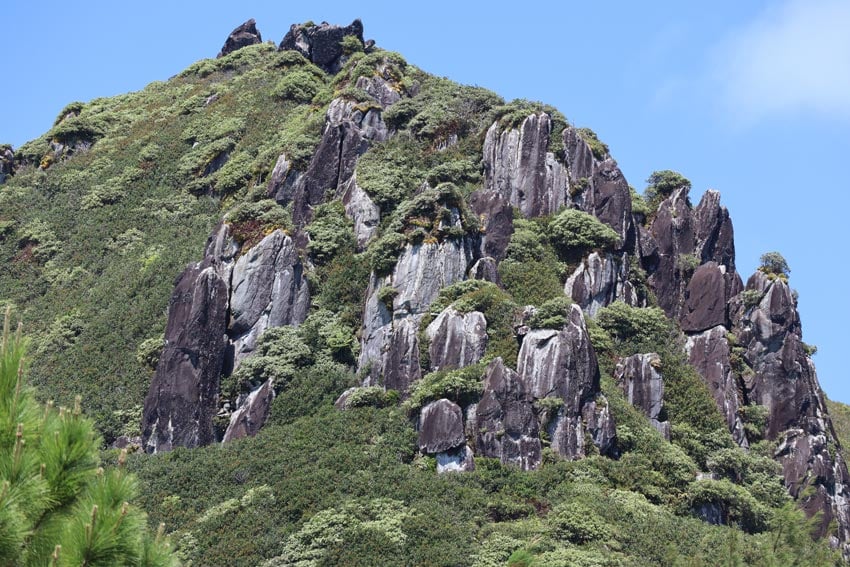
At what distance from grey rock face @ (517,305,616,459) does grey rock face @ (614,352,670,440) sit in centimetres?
452

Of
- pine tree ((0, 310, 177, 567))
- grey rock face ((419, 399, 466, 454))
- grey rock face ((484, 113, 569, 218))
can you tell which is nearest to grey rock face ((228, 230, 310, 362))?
grey rock face ((419, 399, 466, 454))

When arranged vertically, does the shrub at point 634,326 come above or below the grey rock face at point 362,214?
below

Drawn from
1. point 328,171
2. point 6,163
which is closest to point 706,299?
point 328,171

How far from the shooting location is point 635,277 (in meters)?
53.4

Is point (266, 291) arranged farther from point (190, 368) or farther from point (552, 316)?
point (552, 316)

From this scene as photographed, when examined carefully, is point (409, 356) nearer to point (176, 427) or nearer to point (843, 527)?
point (176, 427)

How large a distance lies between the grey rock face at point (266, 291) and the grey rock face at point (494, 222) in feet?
28.4

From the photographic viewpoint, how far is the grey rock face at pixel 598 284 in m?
49.8

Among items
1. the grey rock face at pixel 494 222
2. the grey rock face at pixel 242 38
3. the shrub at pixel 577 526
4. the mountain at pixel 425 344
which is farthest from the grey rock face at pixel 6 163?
the shrub at pixel 577 526

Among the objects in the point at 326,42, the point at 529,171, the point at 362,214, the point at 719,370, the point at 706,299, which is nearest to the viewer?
the point at 719,370

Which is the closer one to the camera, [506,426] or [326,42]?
[506,426]

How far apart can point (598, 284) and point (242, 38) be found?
55860 millimetres

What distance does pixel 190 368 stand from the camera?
147 ft

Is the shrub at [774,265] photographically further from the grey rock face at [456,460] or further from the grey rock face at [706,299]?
the grey rock face at [456,460]
